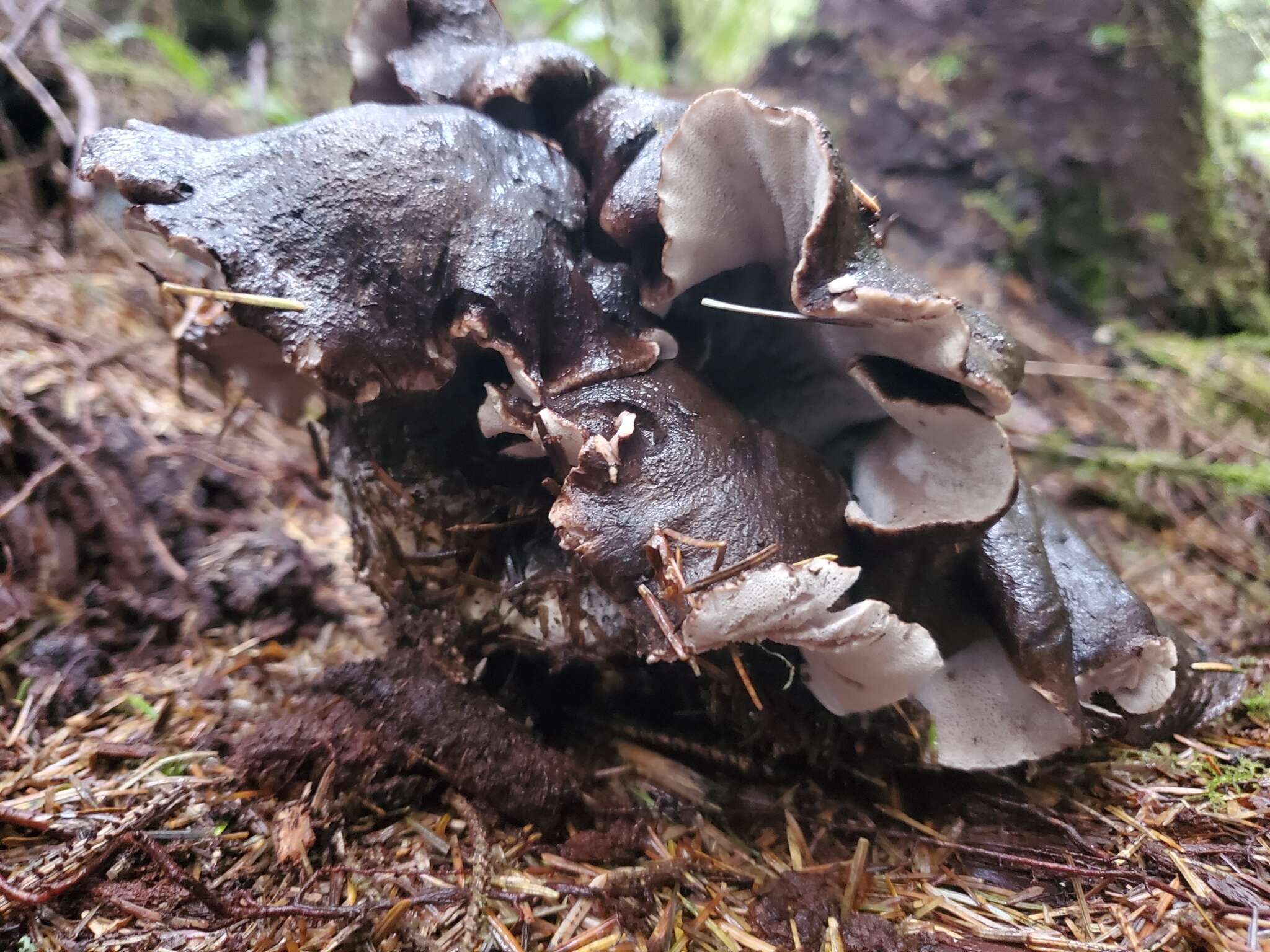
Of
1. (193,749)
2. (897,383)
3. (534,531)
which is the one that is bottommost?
(193,749)

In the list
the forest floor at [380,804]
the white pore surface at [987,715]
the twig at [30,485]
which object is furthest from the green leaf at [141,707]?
the white pore surface at [987,715]

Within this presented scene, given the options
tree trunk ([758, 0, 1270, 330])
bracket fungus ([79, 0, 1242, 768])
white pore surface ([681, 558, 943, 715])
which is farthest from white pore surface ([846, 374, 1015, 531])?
tree trunk ([758, 0, 1270, 330])

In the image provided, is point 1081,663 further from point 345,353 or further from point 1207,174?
point 1207,174

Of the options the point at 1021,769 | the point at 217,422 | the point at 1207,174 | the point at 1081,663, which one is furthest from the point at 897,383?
the point at 1207,174

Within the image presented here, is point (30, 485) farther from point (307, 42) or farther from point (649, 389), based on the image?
point (307, 42)

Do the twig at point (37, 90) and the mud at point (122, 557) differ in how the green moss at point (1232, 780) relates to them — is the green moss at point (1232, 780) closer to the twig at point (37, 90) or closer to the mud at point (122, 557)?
the mud at point (122, 557)

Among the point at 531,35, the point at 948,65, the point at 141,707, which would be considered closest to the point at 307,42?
the point at 531,35
